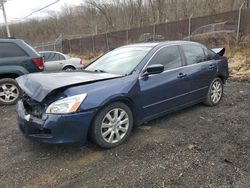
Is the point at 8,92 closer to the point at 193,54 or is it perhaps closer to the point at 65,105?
the point at 65,105

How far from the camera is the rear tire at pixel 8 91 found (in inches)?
263

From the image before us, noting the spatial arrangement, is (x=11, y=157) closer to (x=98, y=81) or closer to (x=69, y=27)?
(x=98, y=81)

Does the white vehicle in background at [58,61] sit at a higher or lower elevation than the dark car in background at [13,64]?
lower

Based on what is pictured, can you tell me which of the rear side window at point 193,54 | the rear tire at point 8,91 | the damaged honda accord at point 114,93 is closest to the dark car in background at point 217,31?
the rear side window at point 193,54

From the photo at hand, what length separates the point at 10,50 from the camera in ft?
22.4

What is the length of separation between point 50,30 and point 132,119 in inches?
2233

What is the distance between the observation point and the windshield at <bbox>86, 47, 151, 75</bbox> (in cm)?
444

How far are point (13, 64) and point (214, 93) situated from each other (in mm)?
4908

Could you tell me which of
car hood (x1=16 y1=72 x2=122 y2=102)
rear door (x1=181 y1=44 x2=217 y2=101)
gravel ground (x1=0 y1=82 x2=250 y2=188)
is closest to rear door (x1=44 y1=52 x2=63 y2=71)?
gravel ground (x1=0 y1=82 x2=250 y2=188)

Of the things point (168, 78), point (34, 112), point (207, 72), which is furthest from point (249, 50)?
point (34, 112)

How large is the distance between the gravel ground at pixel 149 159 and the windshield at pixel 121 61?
3.57 feet

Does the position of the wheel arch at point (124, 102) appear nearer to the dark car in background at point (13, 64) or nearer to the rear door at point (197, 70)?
the rear door at point (197, 70)

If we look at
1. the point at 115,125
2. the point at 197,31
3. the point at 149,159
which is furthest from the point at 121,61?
the point at 197,31

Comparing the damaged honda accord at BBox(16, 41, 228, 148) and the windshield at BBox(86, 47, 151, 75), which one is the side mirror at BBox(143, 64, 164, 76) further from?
the windshield at BBox(86, 47, 151, 75)
